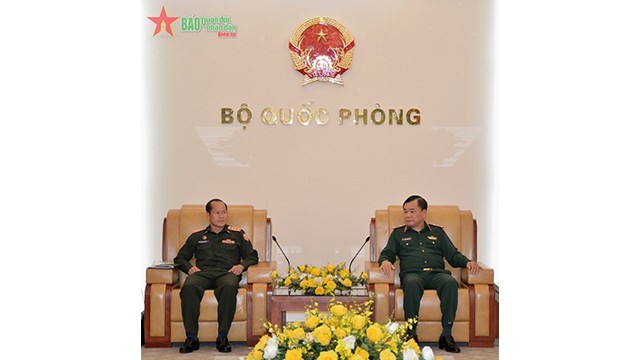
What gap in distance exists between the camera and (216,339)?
482 centimetres

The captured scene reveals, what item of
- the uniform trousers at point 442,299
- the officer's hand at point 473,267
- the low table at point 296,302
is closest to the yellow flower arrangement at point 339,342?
the low table at point 296,302

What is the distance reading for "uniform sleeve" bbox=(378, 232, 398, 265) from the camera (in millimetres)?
5117

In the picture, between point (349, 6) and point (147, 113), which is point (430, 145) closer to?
point (349, 6)

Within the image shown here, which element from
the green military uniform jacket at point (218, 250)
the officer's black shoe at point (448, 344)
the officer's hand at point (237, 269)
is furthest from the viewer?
the green military uniform jacket at point (218, 250)

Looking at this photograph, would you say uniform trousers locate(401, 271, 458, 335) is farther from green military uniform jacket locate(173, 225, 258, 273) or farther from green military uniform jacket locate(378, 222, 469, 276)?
green military uniform jacket locate(173, 225, 258, 273)

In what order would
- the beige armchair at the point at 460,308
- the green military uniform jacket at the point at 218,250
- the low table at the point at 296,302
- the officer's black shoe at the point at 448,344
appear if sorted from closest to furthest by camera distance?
1. the low table at the point at 296,302
2. the officer's black shoe at the point at 448,344
3. the beige armchair at the point at 460,308
4. the green military uniform jacket at the point at 218,250

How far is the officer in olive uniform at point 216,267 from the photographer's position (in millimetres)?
4766

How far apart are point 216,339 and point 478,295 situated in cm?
177

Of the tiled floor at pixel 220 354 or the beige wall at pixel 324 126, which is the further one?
the beige wall at pixel 324 126

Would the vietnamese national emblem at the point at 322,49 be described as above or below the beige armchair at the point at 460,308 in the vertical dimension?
above

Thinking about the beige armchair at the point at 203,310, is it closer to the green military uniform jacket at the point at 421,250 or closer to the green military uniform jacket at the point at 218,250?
the green military uniform jacket at the point at 218,250
